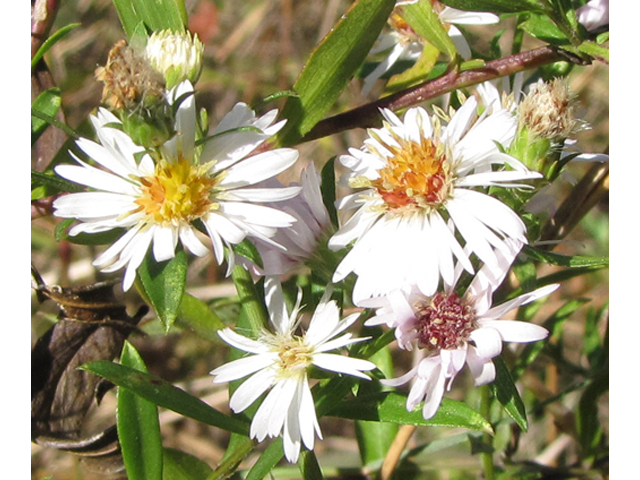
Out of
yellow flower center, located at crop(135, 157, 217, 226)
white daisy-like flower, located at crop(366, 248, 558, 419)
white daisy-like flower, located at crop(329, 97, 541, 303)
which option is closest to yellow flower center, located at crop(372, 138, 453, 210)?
white daisy-like flower, located at crop(329, 97, 541, 303)

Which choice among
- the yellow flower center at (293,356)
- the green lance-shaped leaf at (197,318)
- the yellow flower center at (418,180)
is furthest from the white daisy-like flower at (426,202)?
the green lance-shaped leaf at (197,318)

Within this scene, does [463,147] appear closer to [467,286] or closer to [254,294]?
[467,286]

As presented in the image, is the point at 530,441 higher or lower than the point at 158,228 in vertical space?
lower

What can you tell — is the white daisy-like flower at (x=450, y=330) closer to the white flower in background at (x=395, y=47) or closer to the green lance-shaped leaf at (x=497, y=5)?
the green lance-shaped leaf at (x=497, y=5)

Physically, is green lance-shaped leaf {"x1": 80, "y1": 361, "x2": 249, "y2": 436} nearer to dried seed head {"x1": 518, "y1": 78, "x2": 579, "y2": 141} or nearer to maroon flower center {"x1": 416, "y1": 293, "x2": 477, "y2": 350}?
maroon flower center {"x1": 416, "y1": 293, "x2": 477, "y2": 350}

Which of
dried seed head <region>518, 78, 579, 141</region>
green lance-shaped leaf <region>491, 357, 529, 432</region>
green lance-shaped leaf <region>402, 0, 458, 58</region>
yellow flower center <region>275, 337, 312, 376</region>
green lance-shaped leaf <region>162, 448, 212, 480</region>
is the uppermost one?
green lance-shaped leaf <region>402, 0, 458, 58</region>

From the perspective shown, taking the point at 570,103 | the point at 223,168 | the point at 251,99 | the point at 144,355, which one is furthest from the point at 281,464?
the point at 251,99
